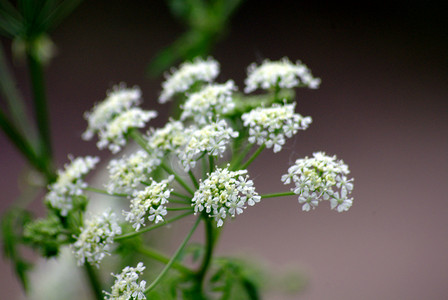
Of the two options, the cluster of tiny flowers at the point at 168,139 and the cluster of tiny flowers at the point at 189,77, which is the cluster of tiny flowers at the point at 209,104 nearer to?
the cluster of tiny flowers at the point at 168,139

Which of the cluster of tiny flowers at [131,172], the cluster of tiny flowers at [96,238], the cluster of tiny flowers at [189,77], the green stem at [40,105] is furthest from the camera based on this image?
the green stem at [40,105]

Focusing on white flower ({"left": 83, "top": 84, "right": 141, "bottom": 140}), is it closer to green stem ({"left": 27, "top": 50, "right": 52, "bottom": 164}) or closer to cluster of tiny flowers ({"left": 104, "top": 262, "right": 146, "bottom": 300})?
green stem ({"left": 27, "top": 50, "right": 52, "bottom": 164})

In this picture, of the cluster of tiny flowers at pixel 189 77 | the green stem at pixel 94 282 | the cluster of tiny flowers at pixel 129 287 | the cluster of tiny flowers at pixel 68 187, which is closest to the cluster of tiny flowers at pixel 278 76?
the cluster of tiny flowers at pixel 189 77

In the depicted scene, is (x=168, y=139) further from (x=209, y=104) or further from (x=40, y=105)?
(x=40, y=105)

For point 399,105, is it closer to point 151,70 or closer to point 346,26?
point 346,26

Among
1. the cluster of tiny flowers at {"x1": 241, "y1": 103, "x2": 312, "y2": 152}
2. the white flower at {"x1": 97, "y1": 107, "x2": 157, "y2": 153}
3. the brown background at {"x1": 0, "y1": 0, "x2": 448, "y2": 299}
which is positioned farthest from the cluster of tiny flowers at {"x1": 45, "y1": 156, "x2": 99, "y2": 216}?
the brown background at {"x1": 0, "y1": 0, "x2": 448, "y2": 299}
